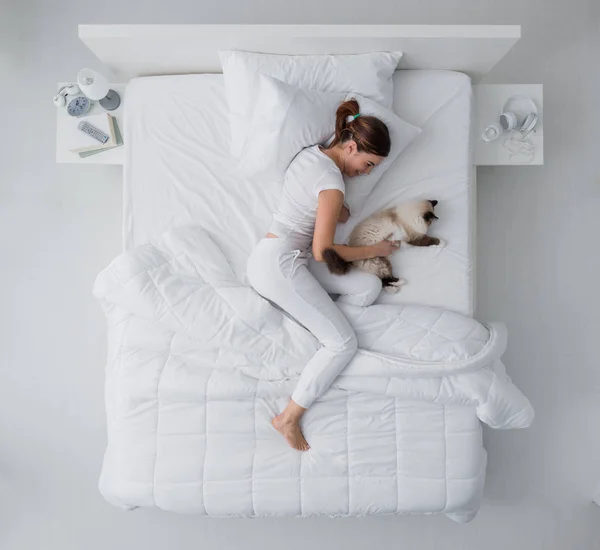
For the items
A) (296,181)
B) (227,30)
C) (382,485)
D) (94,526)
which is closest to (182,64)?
(227,30)

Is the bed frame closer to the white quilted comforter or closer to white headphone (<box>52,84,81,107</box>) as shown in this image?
white headphone (<box>52,84,81,107</box>)

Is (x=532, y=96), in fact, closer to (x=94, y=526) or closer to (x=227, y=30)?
(x=227, y=30)

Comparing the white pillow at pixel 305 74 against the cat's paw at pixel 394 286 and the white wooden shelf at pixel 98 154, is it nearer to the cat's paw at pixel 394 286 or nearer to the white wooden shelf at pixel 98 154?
the white wooden shelf at pixel 98 154

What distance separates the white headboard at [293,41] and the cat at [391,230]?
541 millimetres

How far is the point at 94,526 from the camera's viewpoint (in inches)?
82.1

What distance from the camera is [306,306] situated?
1.66 metres

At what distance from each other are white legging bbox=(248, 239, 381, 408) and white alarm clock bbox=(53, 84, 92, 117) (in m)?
0.86

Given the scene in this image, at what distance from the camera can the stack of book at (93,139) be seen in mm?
1887

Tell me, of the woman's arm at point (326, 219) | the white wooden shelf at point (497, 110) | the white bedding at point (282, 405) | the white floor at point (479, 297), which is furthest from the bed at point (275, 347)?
the white floor at point (479, 297)

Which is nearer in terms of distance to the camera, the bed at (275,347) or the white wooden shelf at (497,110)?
the bed at (275,347)

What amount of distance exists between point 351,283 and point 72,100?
122 centimetres

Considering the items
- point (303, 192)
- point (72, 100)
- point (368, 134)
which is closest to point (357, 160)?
point (368, 134)

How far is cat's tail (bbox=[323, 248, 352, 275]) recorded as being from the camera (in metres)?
1.61

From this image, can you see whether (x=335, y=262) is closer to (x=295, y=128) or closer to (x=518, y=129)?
(x=295, y=128)
